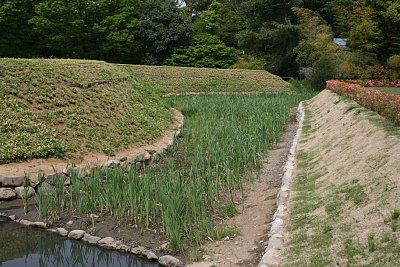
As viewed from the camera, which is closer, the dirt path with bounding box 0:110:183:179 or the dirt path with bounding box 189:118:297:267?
the dirt path with bounding box 189:118:297:267

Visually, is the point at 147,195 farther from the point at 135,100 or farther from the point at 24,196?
the point at 135,100

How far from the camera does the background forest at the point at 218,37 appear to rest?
2738cm

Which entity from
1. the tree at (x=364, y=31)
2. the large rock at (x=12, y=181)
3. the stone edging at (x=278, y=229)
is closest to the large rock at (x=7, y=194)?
the large rock at (x=12, y=181)

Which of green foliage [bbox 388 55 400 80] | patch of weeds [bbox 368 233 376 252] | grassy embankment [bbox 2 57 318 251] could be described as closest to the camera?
Answer: patch of weeds [bbox 368 233 376 252]

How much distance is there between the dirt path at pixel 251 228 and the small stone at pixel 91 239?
1.44 m

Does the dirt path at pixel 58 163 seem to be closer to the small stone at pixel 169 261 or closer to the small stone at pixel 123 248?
the small stone at pixel 123 248

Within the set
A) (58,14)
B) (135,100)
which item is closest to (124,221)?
(135,100)

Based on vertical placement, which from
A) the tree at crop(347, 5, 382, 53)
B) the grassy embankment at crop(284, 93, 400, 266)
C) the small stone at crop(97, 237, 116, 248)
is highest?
the tree at crop(347, 5, 382, 53)

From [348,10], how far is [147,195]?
27972 mm

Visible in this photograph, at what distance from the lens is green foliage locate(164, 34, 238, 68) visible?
3250 cm

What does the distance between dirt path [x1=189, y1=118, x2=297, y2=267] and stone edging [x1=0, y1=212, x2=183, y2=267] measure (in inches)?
13.1

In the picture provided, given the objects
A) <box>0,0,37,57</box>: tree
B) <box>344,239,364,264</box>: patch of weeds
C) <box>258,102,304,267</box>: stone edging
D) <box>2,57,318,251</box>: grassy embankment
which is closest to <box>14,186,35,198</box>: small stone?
<box>2,57,318,251</box>: grassy embankment

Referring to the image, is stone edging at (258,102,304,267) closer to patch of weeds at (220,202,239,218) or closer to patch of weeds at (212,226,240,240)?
patch of weeds at (212,226,240,240)

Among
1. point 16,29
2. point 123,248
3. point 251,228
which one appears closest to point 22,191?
point 123,248
